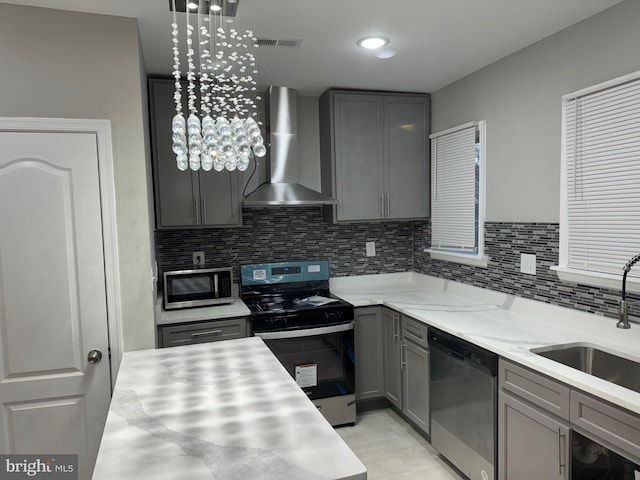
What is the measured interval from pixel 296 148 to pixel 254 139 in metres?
1.86

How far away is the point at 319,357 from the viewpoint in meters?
3.09

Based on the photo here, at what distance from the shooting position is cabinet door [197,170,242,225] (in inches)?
126

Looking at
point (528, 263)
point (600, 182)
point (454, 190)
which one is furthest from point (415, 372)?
point (600, 182)

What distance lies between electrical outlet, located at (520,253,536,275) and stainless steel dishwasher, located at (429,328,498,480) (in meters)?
0.66

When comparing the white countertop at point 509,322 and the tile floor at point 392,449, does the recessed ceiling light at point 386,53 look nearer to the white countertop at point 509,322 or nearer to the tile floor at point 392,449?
the white countertop at point 509,322

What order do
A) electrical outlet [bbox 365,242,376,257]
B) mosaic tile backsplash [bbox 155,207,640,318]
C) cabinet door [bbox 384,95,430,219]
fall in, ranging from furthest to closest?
1. electrical outlet [bbox 365,242,376,257]
2. cabinet door [bbox 384,95,430,219]
3. mosaic tile backsplash [bbox 155,207,640,318]

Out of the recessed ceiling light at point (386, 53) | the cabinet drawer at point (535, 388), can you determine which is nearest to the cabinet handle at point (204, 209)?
the recessed ceiling light at point (386, 53)

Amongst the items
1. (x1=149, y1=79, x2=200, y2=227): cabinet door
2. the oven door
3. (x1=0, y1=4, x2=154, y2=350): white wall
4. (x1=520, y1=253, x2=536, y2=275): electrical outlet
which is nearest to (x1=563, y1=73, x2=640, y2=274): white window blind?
(x1=520, y1=253, x2=536, y2=275): electrical outlet

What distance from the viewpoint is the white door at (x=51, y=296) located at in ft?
6.78

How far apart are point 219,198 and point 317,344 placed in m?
1.31

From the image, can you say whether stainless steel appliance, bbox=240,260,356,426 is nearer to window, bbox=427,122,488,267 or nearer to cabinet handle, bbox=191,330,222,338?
cabinet handle, bbox=191,330,222,338

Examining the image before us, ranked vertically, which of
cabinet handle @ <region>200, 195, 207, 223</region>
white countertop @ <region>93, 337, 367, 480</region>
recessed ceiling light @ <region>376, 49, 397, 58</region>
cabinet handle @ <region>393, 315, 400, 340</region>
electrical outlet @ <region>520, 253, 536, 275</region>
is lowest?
cabinet handle @ <region>393, 315, 400, 340</region>

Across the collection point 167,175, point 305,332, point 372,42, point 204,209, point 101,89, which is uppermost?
point 372,42

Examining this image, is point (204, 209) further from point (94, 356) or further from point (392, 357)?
point (392, 357)
